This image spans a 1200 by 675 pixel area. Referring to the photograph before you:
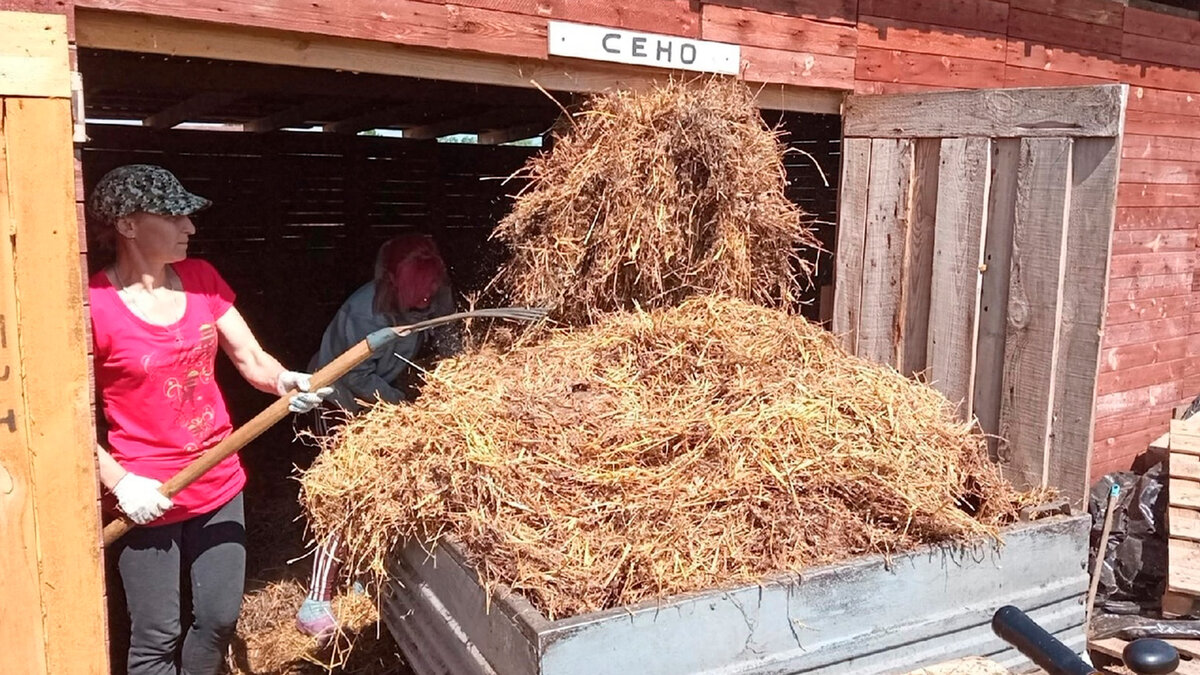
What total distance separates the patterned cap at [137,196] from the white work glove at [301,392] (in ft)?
2.20

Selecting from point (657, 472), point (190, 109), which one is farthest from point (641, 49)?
point (190, 109)

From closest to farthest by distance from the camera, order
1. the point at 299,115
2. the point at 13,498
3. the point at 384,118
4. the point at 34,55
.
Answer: the point at 34,55 < the point at 13,498 < the point at 299,115 < the point at 384,118

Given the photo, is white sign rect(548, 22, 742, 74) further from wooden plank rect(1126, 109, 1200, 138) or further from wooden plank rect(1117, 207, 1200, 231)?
wooden plank rect(1117, 207, 1200, 231)

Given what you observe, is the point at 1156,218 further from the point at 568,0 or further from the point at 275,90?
the point at 275,90

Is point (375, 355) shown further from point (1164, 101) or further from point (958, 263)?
point (1164, 101)

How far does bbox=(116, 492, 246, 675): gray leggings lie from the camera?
10.0 ft

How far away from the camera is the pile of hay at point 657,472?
256 cm

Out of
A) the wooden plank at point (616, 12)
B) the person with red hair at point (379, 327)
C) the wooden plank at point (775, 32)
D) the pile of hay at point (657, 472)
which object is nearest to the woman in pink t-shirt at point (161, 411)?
the pile of hay at point (657, 472)

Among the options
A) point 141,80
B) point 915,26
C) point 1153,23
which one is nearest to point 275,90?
point 141,80

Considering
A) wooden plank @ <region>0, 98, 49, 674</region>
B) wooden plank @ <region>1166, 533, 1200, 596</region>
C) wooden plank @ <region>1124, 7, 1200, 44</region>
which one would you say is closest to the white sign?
wooden plank @ <region>0, 98, 49, 674</region>

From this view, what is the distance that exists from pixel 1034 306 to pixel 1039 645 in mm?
2205

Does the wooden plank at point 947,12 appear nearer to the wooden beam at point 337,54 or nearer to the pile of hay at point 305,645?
the wooden beam at point 337,54

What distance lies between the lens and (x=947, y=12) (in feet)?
15.1

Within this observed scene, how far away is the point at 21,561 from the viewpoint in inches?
103
